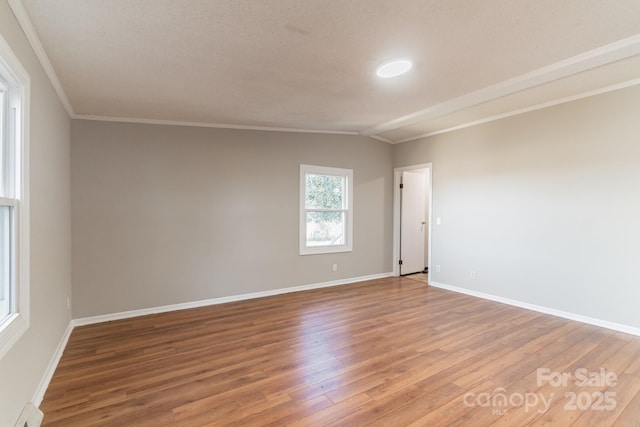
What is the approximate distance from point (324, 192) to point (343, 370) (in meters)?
3.11

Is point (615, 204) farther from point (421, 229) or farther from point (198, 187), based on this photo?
point (198, 187)

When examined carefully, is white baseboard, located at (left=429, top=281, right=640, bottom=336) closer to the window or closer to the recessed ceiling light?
the window

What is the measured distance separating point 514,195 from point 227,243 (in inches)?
155

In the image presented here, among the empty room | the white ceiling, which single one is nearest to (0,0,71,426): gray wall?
the empty room

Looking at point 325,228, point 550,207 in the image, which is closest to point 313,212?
point 325,228

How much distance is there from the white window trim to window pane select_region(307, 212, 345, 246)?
3.49 m

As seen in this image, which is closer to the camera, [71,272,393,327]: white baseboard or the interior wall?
the interior wall

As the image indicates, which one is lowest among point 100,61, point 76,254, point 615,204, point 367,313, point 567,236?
point 367,313

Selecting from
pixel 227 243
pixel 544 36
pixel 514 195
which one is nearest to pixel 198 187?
pixel 227 243

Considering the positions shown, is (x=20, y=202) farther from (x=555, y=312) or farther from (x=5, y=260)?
(x=555, y=312)

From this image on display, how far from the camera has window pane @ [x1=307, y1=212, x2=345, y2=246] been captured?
5.00 metres

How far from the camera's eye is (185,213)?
3961mm

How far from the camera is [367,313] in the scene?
377 cm

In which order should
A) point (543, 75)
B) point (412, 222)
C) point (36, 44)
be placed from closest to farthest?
point (36, 44) → point (543, 75) → point (412, 222)
